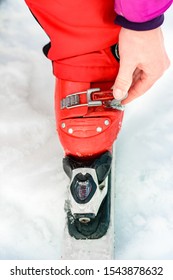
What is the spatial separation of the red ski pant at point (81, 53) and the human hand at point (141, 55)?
4.9 inches

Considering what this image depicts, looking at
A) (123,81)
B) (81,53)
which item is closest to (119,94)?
(123,81)

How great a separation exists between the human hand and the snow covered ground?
30 cm

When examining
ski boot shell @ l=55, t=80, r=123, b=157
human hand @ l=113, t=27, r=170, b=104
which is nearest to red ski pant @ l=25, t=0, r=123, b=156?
ski boot shell @ l=55, t=80, r=123, b=157

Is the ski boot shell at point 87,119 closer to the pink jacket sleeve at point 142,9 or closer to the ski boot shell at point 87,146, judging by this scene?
the ski boot shell at point 87,146

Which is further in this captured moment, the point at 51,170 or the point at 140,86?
the point at 51,170

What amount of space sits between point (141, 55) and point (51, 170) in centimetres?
45

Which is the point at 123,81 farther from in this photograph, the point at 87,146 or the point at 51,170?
the point at 51,170

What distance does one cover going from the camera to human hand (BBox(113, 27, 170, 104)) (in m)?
0.77

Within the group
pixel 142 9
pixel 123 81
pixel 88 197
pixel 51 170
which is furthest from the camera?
pixel 51 170

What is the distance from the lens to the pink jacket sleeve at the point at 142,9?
2.39 feet

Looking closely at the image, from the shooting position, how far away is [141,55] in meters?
0.79
